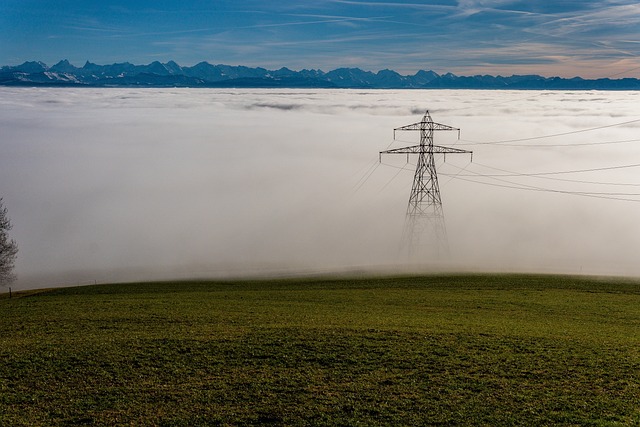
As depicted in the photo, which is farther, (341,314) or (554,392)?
(341,314)

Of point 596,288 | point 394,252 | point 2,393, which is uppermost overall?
point 2,393

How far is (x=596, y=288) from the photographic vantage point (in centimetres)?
5944

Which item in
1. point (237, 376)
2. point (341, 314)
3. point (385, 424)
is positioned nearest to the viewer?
point (385, 424)

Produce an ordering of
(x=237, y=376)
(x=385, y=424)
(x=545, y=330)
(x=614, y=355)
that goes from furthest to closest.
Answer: (x=545, y=330) < (x=614, y=355) < (x=237, y=376) < (x=385, y=424)

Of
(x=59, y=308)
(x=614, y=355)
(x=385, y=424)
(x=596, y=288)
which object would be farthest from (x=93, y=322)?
(x=596, y=288)

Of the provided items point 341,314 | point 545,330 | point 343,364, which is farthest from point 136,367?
point 545,330

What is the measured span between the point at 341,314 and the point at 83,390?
2147 centimetres

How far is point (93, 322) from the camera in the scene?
39219 mm

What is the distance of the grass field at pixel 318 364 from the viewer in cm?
2378

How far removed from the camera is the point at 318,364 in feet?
96.1

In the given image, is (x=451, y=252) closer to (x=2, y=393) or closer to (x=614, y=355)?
(x=614, y=355)

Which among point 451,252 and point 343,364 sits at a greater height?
point 343,364

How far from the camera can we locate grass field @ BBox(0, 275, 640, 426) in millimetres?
23781

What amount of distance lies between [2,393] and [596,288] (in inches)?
2297
